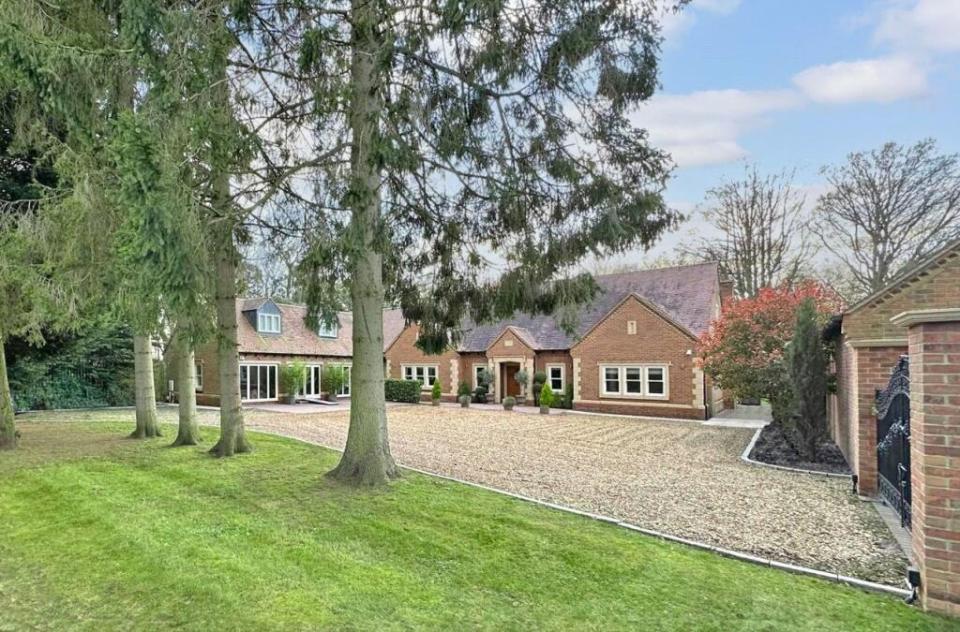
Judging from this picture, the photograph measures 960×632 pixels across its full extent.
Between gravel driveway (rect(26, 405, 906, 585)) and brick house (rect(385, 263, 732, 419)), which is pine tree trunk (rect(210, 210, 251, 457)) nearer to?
gravel driveway (rect(26, 405, 906, 585))

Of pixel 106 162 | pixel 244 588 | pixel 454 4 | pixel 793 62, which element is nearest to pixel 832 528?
pixel 244 588

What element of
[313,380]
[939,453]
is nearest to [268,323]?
[313,380]

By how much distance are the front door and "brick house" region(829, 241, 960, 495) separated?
1813cm

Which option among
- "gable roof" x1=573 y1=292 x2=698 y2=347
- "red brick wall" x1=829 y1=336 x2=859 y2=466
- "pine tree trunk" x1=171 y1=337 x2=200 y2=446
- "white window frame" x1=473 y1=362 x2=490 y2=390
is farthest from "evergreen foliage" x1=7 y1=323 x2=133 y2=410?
"red brick wall" x1=829 y1=336 x2=859 y2=466

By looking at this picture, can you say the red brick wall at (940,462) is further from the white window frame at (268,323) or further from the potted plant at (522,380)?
the white window frame at (268,323)

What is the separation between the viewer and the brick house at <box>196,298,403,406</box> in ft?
83.0

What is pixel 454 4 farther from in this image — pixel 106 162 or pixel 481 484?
pixel 481 484

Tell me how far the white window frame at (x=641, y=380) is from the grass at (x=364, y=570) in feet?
47.5

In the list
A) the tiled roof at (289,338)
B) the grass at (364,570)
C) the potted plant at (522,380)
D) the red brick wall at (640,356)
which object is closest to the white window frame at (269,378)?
the tiled roof at (289,338)

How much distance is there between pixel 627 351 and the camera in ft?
69.1

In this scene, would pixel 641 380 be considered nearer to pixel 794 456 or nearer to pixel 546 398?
pixel 546 398

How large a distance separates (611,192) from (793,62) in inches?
361

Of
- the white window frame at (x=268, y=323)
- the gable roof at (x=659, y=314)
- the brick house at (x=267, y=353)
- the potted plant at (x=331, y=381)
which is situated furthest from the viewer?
the potted plant at (x=331, y=381)

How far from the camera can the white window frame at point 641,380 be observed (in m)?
20.1
